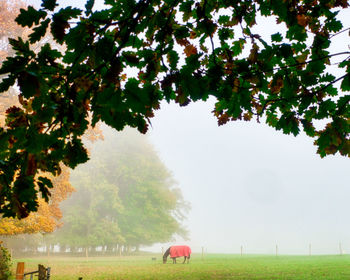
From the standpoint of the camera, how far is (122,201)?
35.6 metres

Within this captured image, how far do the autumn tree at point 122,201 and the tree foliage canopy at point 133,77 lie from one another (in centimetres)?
3157

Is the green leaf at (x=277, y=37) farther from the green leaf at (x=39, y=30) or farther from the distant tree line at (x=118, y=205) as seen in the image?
the distant tree line at (x=118, y=205)

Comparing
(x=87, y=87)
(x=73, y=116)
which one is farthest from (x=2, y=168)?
(x=87, y=87)

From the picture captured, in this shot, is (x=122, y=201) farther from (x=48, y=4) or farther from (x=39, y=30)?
(x=48, y=4)

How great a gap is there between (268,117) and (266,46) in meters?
1.58

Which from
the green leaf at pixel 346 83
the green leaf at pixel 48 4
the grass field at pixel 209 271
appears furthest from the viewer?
the grass field at pixel 209 271

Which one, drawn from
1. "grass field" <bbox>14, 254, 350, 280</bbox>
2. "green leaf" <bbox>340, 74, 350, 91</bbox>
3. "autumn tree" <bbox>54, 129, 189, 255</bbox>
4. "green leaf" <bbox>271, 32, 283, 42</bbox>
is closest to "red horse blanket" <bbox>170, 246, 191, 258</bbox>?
"grass field" <bbox>14, 254, 350, 280</bbox>

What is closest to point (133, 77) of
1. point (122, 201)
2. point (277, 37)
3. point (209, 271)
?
point (277, 37)

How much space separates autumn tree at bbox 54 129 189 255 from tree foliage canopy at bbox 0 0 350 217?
1243 inches

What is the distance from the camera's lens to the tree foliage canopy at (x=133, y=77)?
5.63 ft

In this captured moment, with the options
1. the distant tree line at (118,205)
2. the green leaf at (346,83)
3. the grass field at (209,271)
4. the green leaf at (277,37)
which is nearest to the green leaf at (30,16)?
→ the green leaf at (277,37)

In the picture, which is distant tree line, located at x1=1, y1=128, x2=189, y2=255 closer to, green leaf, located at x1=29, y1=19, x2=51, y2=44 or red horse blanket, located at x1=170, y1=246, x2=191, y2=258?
red horse blanket, located at x1=170, y1=246, x2=191, y2=258

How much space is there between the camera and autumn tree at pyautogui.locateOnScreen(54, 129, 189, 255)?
107 ft

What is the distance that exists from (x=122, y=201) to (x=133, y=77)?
3535 centimetres
